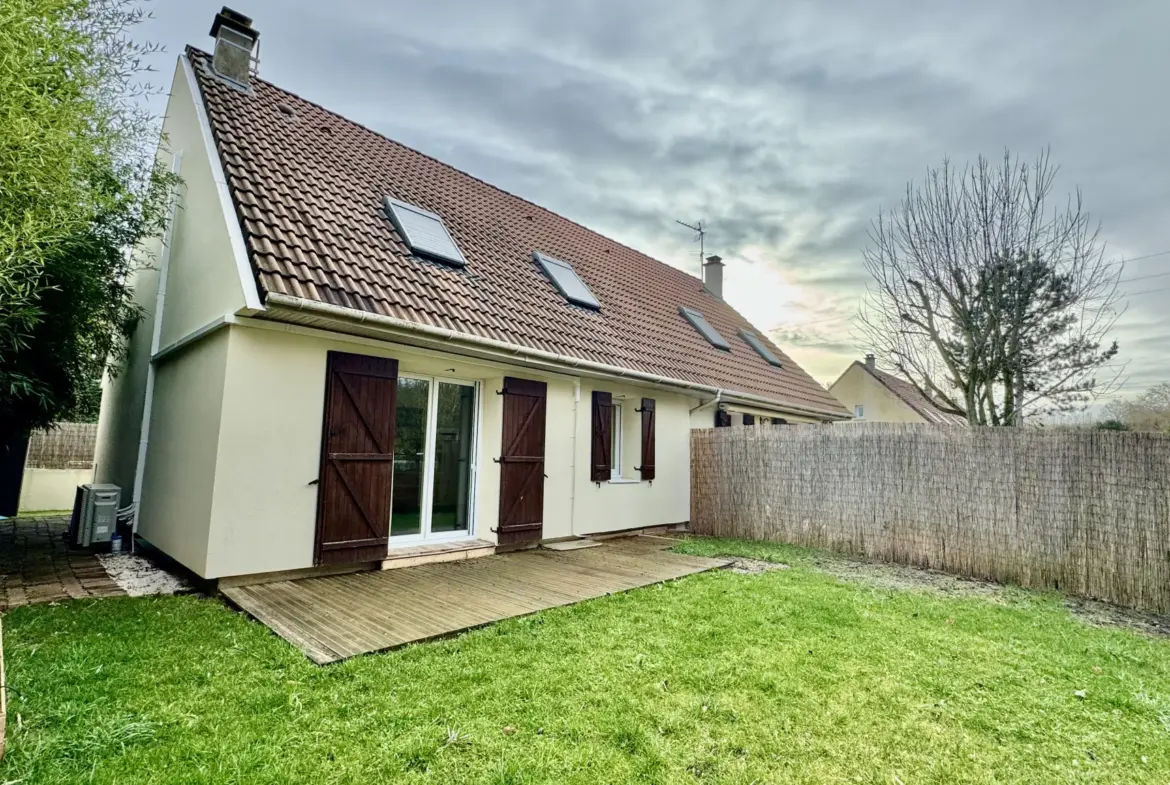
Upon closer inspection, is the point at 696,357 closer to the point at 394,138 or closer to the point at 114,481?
the point at 394,138

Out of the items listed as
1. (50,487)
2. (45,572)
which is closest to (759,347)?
(45,572)

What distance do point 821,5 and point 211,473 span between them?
8.81 m

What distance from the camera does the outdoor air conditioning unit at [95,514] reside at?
6207mm

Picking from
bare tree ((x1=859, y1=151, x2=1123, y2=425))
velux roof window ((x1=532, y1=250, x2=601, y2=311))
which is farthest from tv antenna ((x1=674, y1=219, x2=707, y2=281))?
velux roof window ((x1=532, y1=250, x2=601, y2=311))

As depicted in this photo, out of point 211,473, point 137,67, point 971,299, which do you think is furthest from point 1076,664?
point 137,67

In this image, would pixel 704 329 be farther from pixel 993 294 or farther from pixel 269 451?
pixel 269 451

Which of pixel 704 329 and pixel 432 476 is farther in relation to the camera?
pixel 704 329

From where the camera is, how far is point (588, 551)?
7.27m

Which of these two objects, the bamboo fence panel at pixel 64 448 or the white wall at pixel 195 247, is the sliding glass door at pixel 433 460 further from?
the bamboo fence panel at pixel 64 448

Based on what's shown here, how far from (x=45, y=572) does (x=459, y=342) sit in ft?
14.6

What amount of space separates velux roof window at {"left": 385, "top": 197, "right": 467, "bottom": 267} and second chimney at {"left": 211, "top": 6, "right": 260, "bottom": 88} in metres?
2.65

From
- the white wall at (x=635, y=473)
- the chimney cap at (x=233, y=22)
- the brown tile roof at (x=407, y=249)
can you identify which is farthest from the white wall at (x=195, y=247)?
the white wall at (x=635, y=473)

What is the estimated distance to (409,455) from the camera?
20.3ft

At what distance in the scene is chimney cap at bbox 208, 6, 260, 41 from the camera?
285 inches
